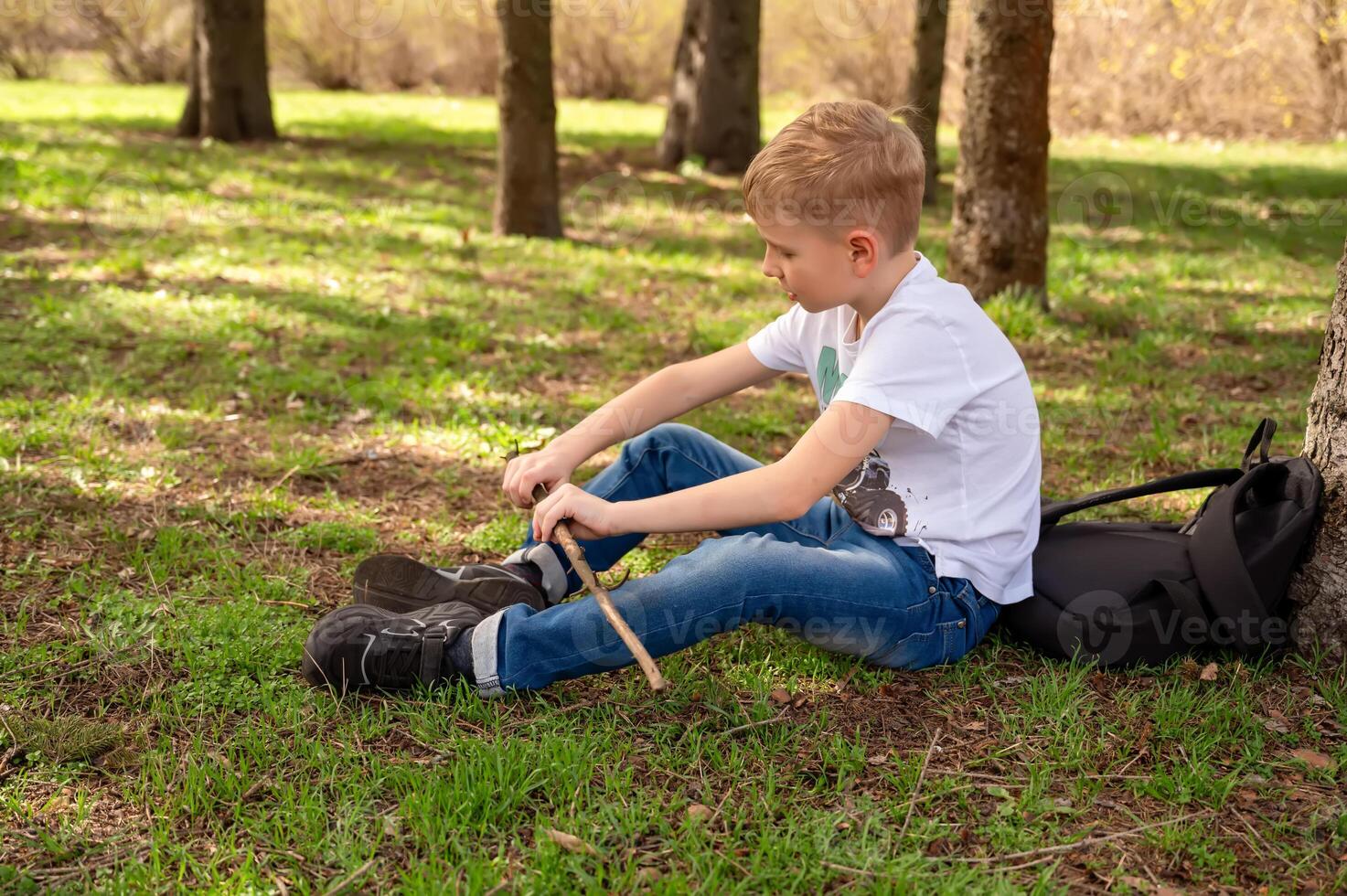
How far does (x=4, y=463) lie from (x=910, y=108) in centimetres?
296

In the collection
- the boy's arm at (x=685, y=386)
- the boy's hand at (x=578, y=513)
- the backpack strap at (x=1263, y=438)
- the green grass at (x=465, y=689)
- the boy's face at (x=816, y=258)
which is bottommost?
the green grass at (x=465, y=689)

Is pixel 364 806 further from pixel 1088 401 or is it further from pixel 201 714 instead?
pixel 1088 401

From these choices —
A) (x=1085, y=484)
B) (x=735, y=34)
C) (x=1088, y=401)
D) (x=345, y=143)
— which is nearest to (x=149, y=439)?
(x=1085, y=484)

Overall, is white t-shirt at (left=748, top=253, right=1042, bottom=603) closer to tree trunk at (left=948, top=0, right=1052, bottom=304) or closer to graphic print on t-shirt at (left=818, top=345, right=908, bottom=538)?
graphic print on t-shirt at (left=818, top=345, right=908, bottom=538)

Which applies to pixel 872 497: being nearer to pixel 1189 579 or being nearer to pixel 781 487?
pixel 781 487

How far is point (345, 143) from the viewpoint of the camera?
11.4 meters

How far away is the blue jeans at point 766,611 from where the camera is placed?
90.4 inches

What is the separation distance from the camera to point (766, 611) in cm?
232

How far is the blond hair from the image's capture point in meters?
2.25

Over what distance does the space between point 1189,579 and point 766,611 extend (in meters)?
0.97

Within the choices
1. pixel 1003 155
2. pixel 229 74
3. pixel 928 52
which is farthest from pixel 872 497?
pixel 229 74

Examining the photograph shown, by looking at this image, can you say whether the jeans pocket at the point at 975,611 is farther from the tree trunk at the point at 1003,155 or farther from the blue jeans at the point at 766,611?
the tree trunk at the point at 1003,155

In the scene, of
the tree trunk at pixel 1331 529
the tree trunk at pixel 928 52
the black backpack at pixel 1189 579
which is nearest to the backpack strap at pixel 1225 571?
the black backpack at pixel 1189 579

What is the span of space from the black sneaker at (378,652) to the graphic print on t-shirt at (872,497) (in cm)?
90
